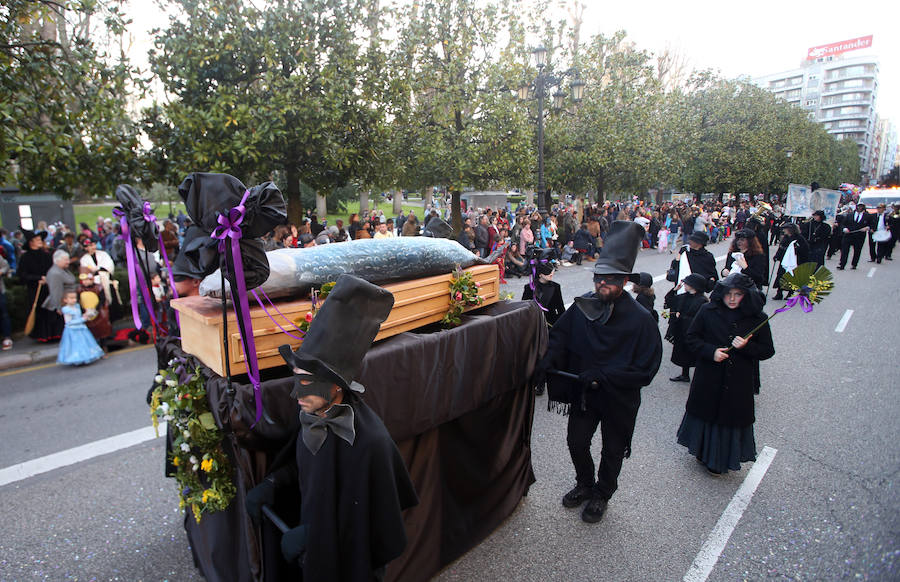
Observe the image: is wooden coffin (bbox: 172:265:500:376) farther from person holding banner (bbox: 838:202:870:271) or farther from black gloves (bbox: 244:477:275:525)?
person holding banner (bbox: 838:202:870:271)

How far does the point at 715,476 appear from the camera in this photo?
4.49m

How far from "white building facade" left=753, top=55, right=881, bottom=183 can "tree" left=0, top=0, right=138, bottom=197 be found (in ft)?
418

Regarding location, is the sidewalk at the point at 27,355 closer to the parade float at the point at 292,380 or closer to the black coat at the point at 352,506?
the parade float at the point at 292,380

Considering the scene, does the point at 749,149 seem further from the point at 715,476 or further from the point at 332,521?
the point at 332,521

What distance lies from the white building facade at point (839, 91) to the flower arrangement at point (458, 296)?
129 m

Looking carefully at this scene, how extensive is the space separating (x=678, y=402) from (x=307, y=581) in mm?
5317

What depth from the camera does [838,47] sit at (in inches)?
4599

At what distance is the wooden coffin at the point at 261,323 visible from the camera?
2445mm

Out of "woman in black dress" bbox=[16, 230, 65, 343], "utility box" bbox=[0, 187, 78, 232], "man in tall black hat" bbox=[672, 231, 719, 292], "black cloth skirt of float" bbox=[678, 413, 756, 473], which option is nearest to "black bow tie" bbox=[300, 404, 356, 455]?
"black cloth skirt of float" bbox=[678, 413, 756, 473]

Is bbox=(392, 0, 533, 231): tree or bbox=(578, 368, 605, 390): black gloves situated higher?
bbox=(392, 0, 533, 231): tree

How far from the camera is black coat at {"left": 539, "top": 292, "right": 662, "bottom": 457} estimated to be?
3578 millimetres

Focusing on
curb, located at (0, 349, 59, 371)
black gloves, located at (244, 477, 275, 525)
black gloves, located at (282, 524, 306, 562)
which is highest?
black gloves, located at (244, 477, 275, 525)

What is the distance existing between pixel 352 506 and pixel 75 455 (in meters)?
4.29

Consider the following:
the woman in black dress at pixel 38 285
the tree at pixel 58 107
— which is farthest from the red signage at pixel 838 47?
the woman in black dress at pixel 38 285
